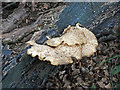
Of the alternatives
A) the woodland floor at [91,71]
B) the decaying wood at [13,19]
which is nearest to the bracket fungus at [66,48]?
the woodland floor at [91,71]

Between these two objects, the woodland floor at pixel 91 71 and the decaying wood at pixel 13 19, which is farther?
the decaying wood at pixel 13 19

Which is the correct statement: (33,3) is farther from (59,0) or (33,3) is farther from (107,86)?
(107,86)

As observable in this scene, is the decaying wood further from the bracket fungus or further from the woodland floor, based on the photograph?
the bracket fungus

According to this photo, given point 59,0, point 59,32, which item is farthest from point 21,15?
point 59,32

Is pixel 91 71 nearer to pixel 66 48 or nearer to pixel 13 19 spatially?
pixel 66 48

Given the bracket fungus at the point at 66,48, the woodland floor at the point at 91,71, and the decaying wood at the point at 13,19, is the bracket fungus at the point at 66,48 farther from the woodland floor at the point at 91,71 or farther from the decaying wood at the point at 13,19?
the decaying wood at the point at 13,19

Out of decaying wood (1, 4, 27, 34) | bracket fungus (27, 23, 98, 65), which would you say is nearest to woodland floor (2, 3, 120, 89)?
bracket fungus (27, 23, 98, 65)
